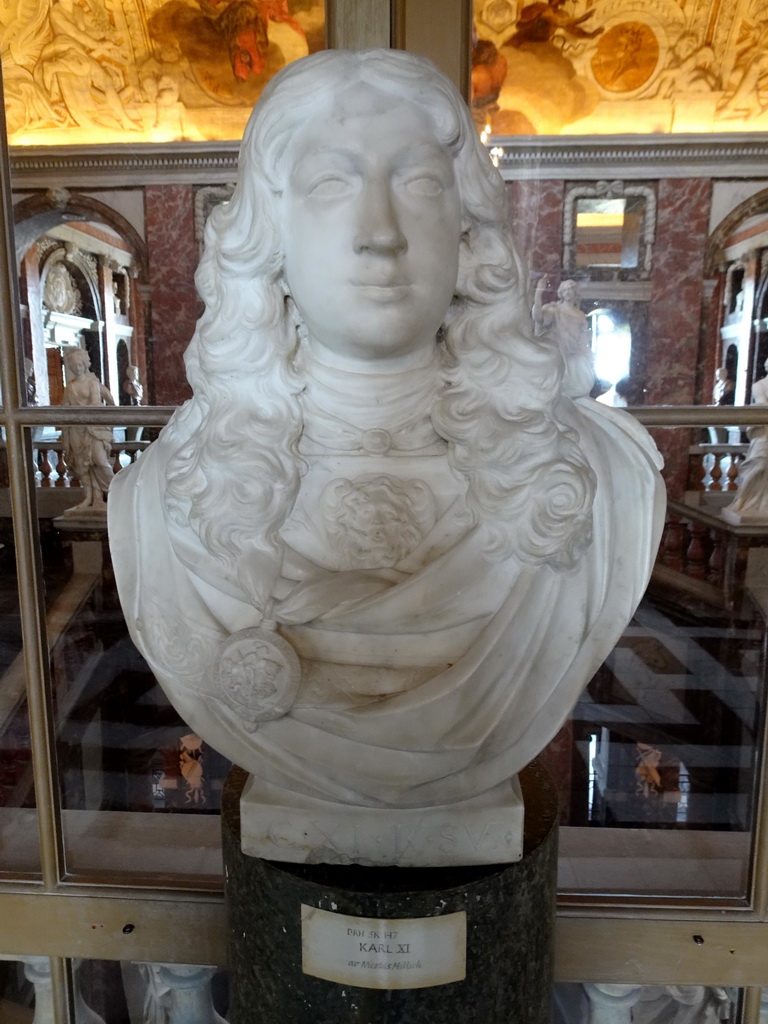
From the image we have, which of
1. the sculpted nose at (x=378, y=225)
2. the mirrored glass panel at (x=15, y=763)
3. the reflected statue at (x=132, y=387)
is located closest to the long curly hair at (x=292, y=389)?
the sculpted nose at (x=378, y=225)

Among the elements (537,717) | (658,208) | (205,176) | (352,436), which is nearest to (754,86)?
(658,208)

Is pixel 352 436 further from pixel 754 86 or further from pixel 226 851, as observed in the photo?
pixel 754 86

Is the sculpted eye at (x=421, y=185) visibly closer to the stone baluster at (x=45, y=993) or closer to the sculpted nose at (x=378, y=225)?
the sculpted nose at (x=378, y=225)

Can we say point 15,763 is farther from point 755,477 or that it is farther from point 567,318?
point 755,477

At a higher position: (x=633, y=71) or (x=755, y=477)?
(x=633, y=71)

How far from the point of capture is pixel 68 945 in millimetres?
2139

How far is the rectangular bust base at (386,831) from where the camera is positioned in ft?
4.30

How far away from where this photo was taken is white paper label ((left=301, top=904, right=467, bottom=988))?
1.26 m

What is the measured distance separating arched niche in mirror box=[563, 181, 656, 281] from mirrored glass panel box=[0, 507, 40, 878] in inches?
67.5

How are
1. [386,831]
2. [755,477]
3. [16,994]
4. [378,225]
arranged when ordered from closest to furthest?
[378,225]
[386,831]
[755,477]
[16,994]

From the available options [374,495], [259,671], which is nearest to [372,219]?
[374,495]

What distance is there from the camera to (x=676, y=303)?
2.16 metres

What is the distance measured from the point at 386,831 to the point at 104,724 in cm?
149

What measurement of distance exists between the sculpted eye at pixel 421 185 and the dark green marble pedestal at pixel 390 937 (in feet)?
3.45
